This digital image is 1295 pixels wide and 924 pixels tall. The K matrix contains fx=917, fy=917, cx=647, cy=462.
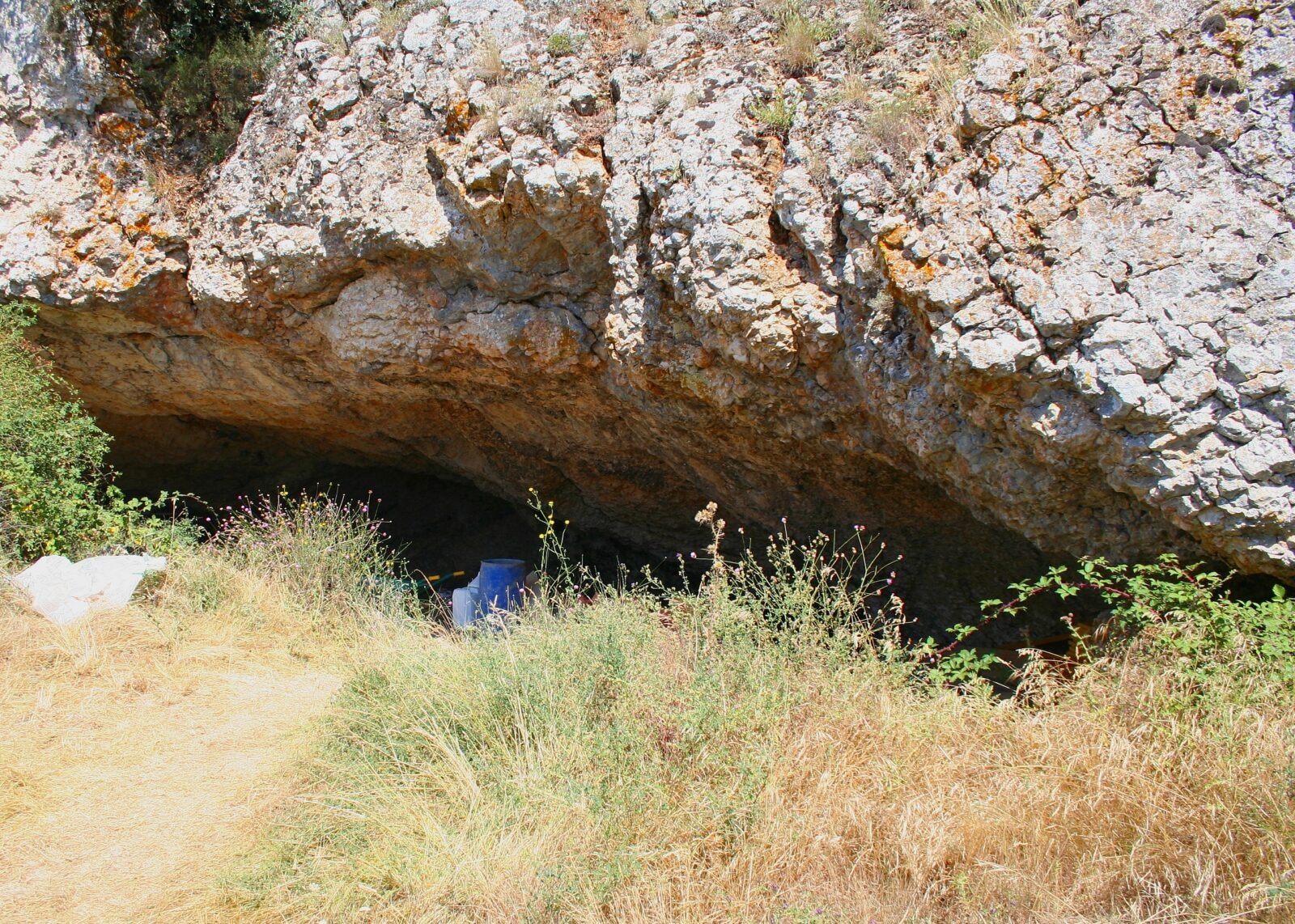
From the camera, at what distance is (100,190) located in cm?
520

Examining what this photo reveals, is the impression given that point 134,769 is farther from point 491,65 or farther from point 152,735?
point 491,65

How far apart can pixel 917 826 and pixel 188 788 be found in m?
2.49

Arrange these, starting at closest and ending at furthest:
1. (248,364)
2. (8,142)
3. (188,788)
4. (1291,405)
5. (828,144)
→ (1291,405), (188,788), (828,144), (8,142), (248,364)

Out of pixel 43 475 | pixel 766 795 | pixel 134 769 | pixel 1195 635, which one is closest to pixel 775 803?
pixel 766 795

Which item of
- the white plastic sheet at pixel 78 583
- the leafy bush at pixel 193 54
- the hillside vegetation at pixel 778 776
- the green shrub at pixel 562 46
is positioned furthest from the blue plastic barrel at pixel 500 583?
the leafy bush at pixel 193 54

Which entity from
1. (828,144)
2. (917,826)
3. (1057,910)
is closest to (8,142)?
(828,144)

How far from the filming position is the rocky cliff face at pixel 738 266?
2854 millimetres

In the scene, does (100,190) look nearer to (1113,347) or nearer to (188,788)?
(188,788)

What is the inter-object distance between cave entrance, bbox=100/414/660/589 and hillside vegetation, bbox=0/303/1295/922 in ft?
11.5

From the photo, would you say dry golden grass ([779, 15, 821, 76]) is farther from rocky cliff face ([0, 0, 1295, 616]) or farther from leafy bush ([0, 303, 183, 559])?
leafy bush ([0, 303, 183, 559])

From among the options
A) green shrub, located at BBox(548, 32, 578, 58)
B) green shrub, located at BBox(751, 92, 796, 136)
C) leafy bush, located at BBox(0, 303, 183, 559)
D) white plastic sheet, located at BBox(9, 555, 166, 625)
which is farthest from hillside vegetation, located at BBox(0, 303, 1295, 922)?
green shrub, located at BBox(548, 32, 578, 58)

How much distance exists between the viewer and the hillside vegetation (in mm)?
2279

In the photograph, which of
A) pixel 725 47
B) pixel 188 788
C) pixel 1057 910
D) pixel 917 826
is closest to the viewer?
pixel 1057 910

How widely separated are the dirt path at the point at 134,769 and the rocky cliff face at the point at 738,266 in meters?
1.91
